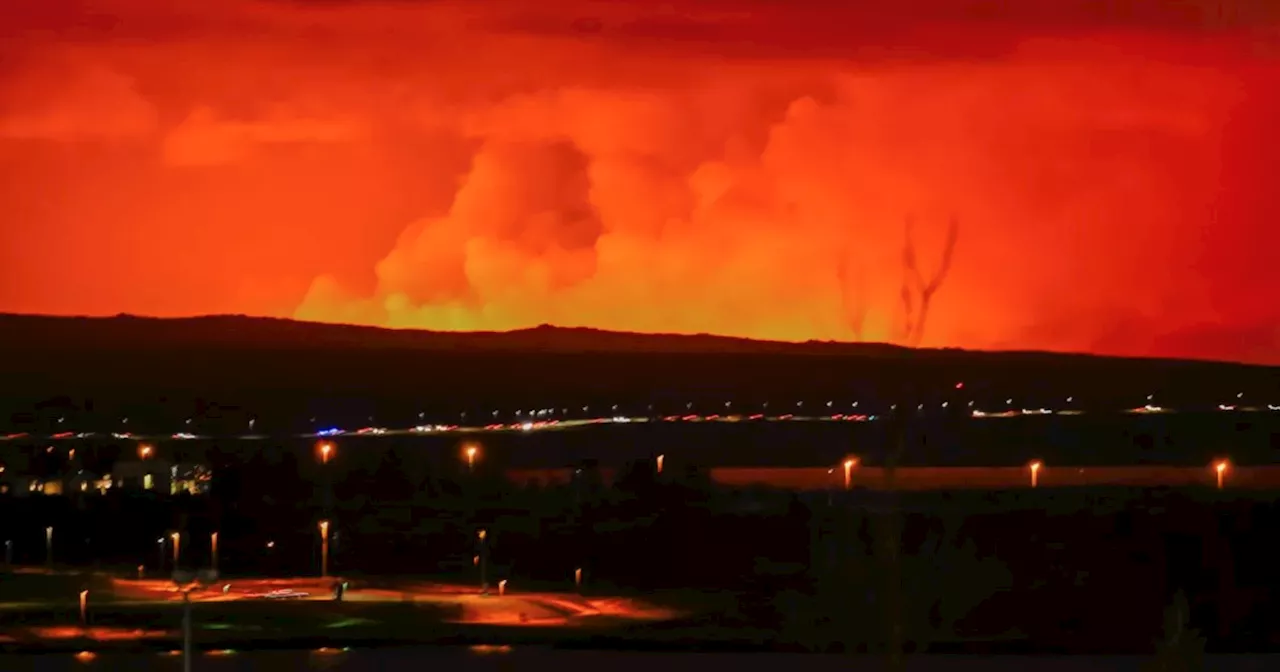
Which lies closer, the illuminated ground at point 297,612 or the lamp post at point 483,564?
the illuminated ground at point 297,612

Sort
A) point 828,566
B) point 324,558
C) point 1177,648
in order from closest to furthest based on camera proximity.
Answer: point 1177,648, point 828,566, point 324,558

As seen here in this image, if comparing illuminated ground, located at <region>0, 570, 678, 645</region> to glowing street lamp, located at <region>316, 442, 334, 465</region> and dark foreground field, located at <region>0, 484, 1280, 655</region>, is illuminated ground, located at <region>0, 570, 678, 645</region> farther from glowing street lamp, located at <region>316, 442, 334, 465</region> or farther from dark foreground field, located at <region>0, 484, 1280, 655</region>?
glowing street lamp, located at <region>316, 442, 334, 465</region>

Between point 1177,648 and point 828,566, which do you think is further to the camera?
point 828,566

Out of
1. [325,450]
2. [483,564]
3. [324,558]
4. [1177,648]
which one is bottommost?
[1177,648]

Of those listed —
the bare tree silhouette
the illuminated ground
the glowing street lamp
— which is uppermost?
the glowing street lamp

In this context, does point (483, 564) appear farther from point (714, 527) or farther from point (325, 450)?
point (325, 450)

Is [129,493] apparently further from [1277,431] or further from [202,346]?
[202,346]

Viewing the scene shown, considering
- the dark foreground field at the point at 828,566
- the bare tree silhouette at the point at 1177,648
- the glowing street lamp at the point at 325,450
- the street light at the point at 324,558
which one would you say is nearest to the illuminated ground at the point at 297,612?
the dark foreground field at the point at 828,566

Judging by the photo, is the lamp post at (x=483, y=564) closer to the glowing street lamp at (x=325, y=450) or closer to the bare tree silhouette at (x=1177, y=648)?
the bare tree silhouette at (x=1177, y=648)

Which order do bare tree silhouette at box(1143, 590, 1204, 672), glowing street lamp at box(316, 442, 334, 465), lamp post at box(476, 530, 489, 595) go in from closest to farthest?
bare tree silhouette at box(1143, 590, 1204, 672), lamp post at box(476, 530, 489, 595), glowing street lamp at box(316, 442, 334, 465)

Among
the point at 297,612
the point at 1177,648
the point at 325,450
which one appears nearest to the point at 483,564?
the point at 297,612

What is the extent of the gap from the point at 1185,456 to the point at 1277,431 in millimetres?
10222

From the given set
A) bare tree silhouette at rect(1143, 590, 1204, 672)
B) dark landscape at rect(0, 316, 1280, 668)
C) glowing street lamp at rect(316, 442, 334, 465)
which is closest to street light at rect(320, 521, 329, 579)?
dark landscape at rect(0, 316, 1280, 668)

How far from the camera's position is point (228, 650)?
106 ft
